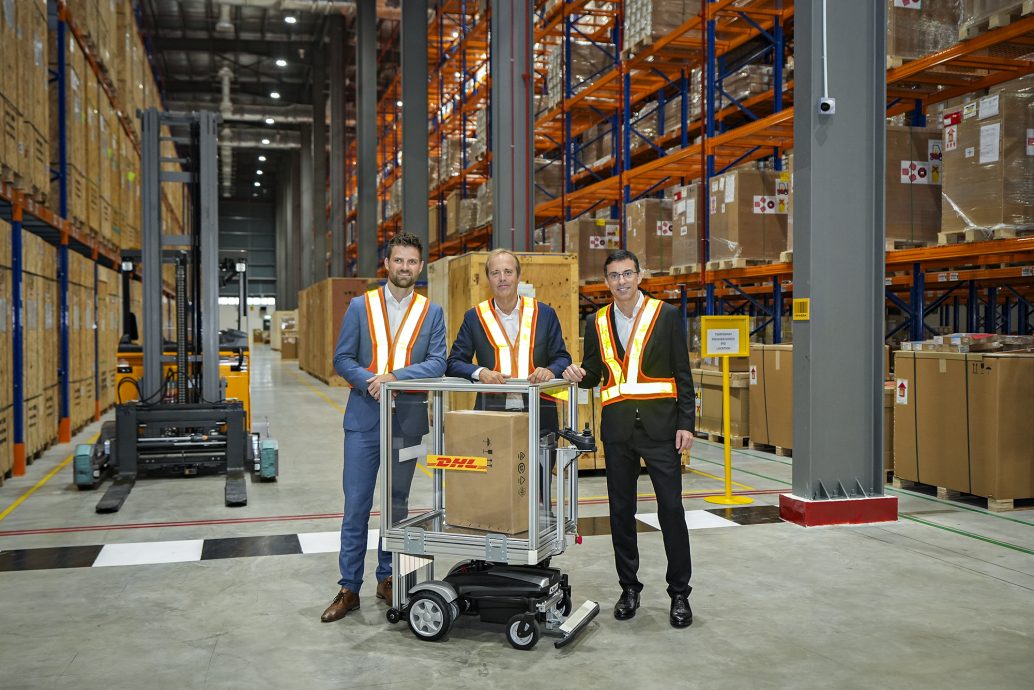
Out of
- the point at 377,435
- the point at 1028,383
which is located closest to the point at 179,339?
the point at 377,435

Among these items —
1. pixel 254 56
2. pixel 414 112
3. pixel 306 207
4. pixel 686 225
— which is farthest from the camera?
pixel 306 207

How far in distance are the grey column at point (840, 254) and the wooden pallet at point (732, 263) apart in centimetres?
337

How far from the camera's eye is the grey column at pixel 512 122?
10.6 meters

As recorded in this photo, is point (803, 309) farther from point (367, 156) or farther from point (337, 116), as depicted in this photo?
point (337, 116)

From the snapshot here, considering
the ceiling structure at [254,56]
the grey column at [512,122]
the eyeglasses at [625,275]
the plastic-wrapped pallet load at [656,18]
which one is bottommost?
the eyeglasses at [625,275]

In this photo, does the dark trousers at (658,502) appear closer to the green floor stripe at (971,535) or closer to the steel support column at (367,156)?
the green floor stripe at (971,535)

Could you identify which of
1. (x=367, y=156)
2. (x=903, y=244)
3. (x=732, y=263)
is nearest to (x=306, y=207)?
(x=367, y=156)

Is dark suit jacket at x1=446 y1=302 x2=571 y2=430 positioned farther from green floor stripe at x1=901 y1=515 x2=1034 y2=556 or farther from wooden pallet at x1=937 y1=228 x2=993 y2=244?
wooden pallet at x1=937 y1=228 x2=993 y2=244

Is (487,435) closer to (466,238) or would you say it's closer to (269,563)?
(269,563)

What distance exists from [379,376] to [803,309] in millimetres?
3672

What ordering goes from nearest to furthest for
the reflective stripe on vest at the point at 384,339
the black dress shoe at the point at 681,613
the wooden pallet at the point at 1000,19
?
1. the black dress shoe at the point at 681,613
2. the reflective stripe on vest at the point at 384,339
3. the wooden pallet at the point at 1000,19

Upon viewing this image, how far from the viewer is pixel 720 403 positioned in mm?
10508

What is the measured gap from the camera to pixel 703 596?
4.80m

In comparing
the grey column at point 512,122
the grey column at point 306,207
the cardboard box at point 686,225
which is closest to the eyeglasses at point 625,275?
the grey column at point 512,122
